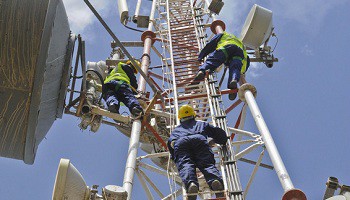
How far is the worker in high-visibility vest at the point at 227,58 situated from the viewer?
11.0 m

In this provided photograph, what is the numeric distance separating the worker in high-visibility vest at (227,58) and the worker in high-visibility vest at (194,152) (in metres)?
2.26

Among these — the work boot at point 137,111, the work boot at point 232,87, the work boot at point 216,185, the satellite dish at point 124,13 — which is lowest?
the work boot at point 216,185

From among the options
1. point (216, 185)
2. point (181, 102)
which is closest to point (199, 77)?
point (181, 102)

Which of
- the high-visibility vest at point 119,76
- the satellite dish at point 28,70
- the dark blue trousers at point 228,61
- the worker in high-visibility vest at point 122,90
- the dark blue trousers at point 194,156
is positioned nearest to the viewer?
the satellite dish at point 28,70

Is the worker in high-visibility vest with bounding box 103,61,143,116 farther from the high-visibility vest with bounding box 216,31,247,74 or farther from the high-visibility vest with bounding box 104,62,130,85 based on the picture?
the high-visibility vest with bounding box 216,31,247,74

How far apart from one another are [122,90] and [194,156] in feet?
11.7

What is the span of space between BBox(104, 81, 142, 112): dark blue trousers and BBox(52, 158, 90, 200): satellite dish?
3.88m

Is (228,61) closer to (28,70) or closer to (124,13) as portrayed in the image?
(124,13)

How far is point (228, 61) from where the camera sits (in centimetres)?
1170

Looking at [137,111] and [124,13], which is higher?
[124,13]

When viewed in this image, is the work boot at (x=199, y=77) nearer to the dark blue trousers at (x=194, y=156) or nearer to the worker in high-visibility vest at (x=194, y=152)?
the worker in high-visibility vest at (x=194, y=152)

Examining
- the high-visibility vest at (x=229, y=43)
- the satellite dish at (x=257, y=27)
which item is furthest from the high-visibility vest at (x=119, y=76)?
Result: the satellite dish at (x=257, y=27)

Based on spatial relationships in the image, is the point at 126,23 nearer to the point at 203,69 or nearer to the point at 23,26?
the point at 203,69

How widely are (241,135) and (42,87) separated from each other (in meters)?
4.59
